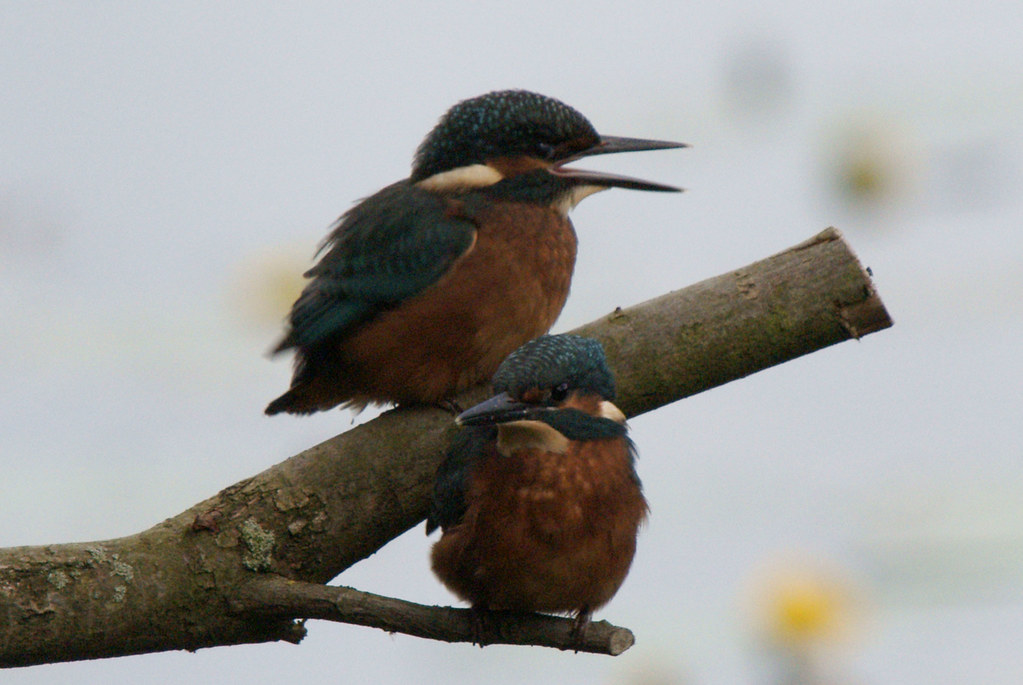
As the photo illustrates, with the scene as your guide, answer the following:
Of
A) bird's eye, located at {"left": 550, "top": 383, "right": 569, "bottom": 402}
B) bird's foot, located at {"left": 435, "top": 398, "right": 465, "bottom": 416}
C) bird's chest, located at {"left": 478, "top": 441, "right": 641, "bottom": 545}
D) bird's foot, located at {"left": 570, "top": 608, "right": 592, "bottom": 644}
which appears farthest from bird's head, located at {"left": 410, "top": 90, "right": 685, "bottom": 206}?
bird's foot, located at {"left": 570, "top": 608, "right": 592, "bottom": 644}

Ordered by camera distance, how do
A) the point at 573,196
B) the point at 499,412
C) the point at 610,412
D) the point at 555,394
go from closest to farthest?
1. the point at 499,412
2. the point at 555,394
3. the point at 610,412
4. the point at 573,196

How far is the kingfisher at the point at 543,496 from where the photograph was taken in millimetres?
2443

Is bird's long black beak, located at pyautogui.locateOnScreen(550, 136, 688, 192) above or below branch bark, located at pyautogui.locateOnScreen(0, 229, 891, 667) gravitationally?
above

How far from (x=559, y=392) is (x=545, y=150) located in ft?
3.14

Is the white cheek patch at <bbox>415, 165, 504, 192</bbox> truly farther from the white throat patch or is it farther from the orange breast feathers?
the orange breast feathers

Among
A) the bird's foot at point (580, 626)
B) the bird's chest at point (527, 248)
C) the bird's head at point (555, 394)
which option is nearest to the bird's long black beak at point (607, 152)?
the bird's chest at point (527, 248)

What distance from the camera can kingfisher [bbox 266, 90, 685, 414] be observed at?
310cm

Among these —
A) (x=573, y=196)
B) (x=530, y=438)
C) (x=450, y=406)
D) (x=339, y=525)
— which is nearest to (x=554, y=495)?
(x=530, y=438)

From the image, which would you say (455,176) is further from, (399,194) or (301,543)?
(301,543)

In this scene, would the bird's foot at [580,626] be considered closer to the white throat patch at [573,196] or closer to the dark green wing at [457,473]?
the dark green wing at [457,473]

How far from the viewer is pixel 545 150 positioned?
327cm

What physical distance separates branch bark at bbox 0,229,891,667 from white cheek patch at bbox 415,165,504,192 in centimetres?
54

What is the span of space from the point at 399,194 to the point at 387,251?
0.67 feet

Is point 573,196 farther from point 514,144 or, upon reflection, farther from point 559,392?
point 559,392
